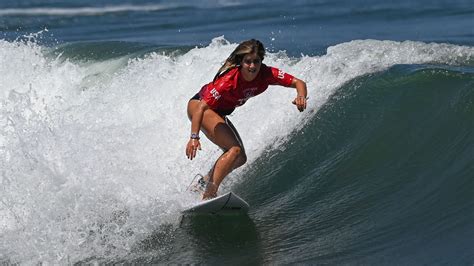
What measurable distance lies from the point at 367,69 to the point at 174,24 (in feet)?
46.6

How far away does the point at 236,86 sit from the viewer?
7703 mm

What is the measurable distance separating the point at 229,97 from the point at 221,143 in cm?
43

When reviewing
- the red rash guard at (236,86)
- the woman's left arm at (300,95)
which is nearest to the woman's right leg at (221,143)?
the red rash guard at (236,86)

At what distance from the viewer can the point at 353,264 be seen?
22.0 ft

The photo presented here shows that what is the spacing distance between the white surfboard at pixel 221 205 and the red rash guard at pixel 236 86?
834mm

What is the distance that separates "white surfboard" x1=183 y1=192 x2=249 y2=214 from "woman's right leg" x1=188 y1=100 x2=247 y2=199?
0.15 m

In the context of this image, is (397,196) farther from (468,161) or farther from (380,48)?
(380,48)

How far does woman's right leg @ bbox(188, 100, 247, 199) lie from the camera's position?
7.82m

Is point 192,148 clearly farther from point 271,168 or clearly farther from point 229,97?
point 271,168

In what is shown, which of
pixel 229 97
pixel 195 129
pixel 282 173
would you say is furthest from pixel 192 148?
pixel 282 173

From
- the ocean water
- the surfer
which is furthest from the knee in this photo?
the ocean water

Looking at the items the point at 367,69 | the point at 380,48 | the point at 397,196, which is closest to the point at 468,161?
the point at 397,196

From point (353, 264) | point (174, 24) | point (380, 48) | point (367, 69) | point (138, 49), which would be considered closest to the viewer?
point (353, 264)

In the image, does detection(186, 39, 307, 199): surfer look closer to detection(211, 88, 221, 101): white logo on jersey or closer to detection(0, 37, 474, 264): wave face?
detection(211, 88, 221, 101): white logo on jersey
